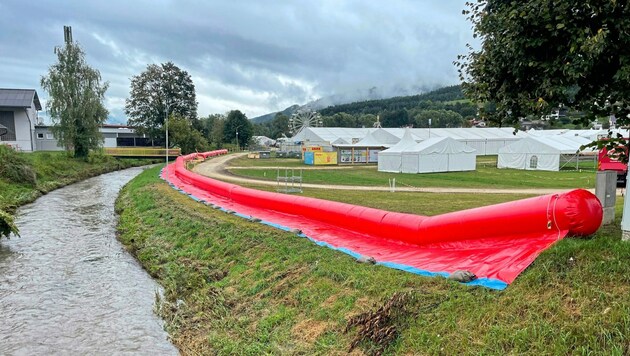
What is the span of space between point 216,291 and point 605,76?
25.5ft

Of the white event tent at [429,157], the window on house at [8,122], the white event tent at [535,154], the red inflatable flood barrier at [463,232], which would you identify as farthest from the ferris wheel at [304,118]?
the red inflatable flood barrier at [463,232]

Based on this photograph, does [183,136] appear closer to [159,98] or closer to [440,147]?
[159,98]

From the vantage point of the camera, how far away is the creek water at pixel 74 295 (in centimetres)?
745

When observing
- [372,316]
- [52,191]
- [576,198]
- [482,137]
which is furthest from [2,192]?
[482,137]

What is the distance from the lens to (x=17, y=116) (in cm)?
4950

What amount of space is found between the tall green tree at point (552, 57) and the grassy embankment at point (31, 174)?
50.6 feet

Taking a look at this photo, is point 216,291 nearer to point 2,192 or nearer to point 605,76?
point 605,76

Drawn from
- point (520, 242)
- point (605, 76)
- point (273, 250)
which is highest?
point (605, 76)

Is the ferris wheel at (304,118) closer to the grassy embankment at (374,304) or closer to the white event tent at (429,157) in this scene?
the white event tent at (429,157)

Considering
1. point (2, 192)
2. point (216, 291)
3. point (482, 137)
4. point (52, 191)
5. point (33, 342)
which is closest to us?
point (33, 342)

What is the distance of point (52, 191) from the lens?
27.8 meters


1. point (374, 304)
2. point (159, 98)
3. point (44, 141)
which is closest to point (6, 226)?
point (374, 304)

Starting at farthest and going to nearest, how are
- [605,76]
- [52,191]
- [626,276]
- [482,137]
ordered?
[482,137]
[52,191]
[605,76]
[626,276]

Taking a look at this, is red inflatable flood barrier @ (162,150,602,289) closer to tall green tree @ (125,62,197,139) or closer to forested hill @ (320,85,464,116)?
tall green tree @ (125,62,197,139)
